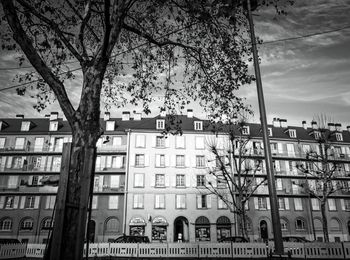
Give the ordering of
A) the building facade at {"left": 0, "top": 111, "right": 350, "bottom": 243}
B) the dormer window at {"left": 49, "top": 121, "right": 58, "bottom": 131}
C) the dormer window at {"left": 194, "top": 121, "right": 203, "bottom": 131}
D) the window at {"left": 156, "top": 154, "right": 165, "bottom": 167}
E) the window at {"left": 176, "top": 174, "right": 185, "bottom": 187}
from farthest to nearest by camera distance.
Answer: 1. the dormer window at {"left": 49, "top": 121, "right": 58, "bottom": 131}
2. the dormer window at {"left": 194, "top": 121, "right": 203, "bottom": 131}
3. the window at {"left": 156, "top": 154, "right": 165, "bottom": 167}
4. the window at {"left": 176, "top": 174, "right": 185, "bottom": 187}
5. the building facade at {"left": 0, "top": 111, "right": 350, "bottom": 243}

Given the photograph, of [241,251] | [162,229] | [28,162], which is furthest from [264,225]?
[28,162]

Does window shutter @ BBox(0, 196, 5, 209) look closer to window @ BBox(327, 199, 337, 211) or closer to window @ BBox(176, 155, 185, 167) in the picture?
window @ BBox(176, 155, 185, 167)

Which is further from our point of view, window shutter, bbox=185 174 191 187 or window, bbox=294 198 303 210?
window, bbox=294 198 303 210

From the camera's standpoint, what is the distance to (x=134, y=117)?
5050cm

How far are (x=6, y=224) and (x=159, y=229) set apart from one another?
22.1 meters

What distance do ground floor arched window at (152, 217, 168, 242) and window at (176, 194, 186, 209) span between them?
2894 millimetres

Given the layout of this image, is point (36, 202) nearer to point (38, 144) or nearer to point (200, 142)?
point (38, 144)

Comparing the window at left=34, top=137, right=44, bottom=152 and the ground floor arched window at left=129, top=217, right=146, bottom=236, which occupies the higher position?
the window at left=34, top=137, right=44, bottom=152

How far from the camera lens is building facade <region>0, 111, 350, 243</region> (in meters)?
39.9

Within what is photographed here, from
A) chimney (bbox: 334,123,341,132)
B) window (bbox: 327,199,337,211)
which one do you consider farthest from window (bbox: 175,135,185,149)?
chimney (bbox: 334,123,341,132)

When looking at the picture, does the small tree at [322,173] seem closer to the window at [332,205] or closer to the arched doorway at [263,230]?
the window at [332,205]

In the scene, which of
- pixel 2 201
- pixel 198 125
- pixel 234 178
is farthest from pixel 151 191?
pixel 2 201

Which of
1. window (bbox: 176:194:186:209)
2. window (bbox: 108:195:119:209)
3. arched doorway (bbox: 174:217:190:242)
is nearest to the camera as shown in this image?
arched doorway (bbox: 174:217:190:242)

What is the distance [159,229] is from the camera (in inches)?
1549
